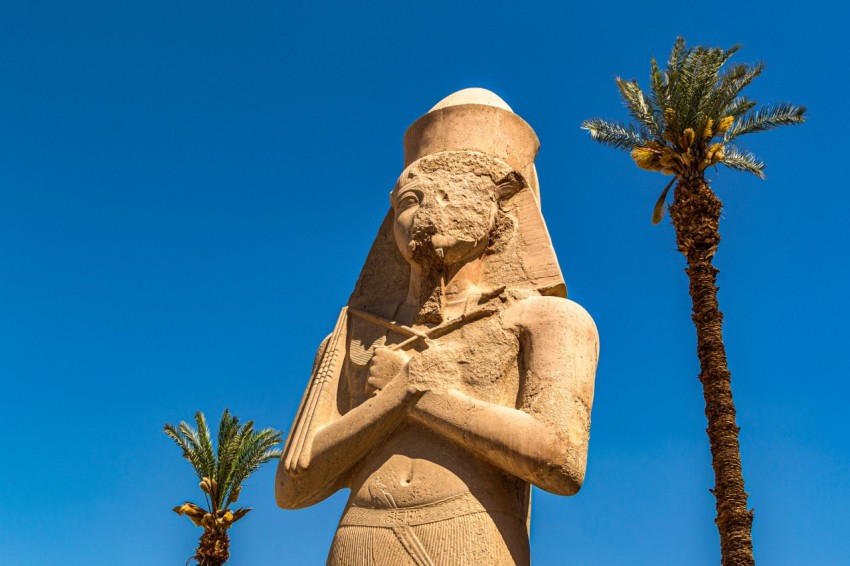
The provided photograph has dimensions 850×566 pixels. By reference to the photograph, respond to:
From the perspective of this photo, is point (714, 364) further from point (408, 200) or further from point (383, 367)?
point (383, 367)

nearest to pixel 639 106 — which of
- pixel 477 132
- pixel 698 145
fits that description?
pixel 698 145

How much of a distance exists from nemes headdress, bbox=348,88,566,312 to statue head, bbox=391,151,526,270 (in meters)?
0.07

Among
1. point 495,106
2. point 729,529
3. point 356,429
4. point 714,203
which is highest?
point 714,203

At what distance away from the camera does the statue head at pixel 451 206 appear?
4641mm

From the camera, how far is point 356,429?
425cm

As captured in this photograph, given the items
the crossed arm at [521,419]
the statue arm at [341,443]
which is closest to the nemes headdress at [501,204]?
the crossed arm at [521,419]

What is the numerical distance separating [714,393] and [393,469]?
944 cm

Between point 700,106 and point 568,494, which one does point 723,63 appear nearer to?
point 700,106

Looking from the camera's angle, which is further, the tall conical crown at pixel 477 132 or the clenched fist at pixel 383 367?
the tall conical crown at pixel 477 132

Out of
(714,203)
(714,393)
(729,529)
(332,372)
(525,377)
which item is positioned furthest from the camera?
(714,203)

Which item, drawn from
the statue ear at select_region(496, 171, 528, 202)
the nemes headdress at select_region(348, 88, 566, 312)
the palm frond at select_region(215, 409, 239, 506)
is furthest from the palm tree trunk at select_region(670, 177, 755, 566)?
the palm frond at select_region(215, 409, 239, 506)

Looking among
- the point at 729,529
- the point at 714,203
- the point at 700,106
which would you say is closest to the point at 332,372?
the point at 729,529

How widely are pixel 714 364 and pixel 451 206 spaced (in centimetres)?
915

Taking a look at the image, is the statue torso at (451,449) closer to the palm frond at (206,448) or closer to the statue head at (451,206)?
the statue head at (451,206)
